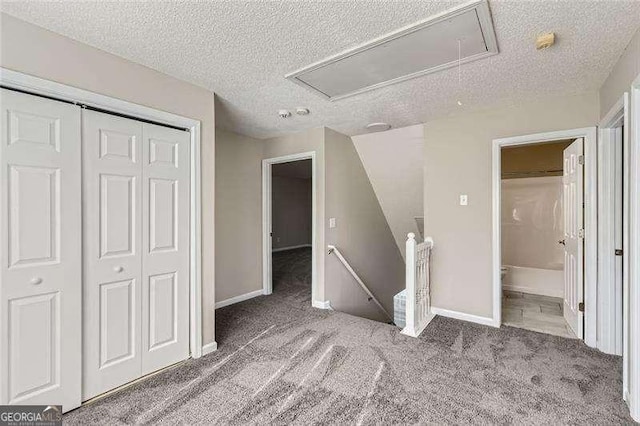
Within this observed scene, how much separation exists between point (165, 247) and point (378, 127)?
106 inches

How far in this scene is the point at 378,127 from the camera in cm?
355

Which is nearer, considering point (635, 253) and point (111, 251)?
point (635, 253)

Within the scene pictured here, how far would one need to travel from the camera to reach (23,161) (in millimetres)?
1604

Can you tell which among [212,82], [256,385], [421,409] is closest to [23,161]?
[212,82]

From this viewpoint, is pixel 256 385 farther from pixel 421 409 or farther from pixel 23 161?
pixel 23 161

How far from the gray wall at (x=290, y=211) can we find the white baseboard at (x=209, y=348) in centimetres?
560

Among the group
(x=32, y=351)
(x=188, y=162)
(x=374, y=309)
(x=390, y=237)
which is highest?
(x=188, y=162)

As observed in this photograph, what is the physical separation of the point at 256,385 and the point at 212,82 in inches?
93.2

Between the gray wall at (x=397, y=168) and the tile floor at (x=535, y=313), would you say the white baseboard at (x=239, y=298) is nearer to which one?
the gray wall at (x=397, y=168)

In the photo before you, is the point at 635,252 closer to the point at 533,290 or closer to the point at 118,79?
the point at 533,290

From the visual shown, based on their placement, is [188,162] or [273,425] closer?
[273,425]

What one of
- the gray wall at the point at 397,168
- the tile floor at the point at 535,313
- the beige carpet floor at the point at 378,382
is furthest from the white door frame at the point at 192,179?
the tile floor at the point at 535,313

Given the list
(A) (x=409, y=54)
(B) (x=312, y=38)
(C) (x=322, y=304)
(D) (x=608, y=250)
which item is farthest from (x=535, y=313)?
(B) (x=312, y=38)

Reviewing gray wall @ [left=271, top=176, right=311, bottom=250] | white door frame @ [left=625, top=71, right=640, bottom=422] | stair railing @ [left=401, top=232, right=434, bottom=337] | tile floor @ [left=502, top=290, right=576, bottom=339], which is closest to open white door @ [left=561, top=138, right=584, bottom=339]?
tile floor @ [left=502, top=290, right=576, bottom=339]
